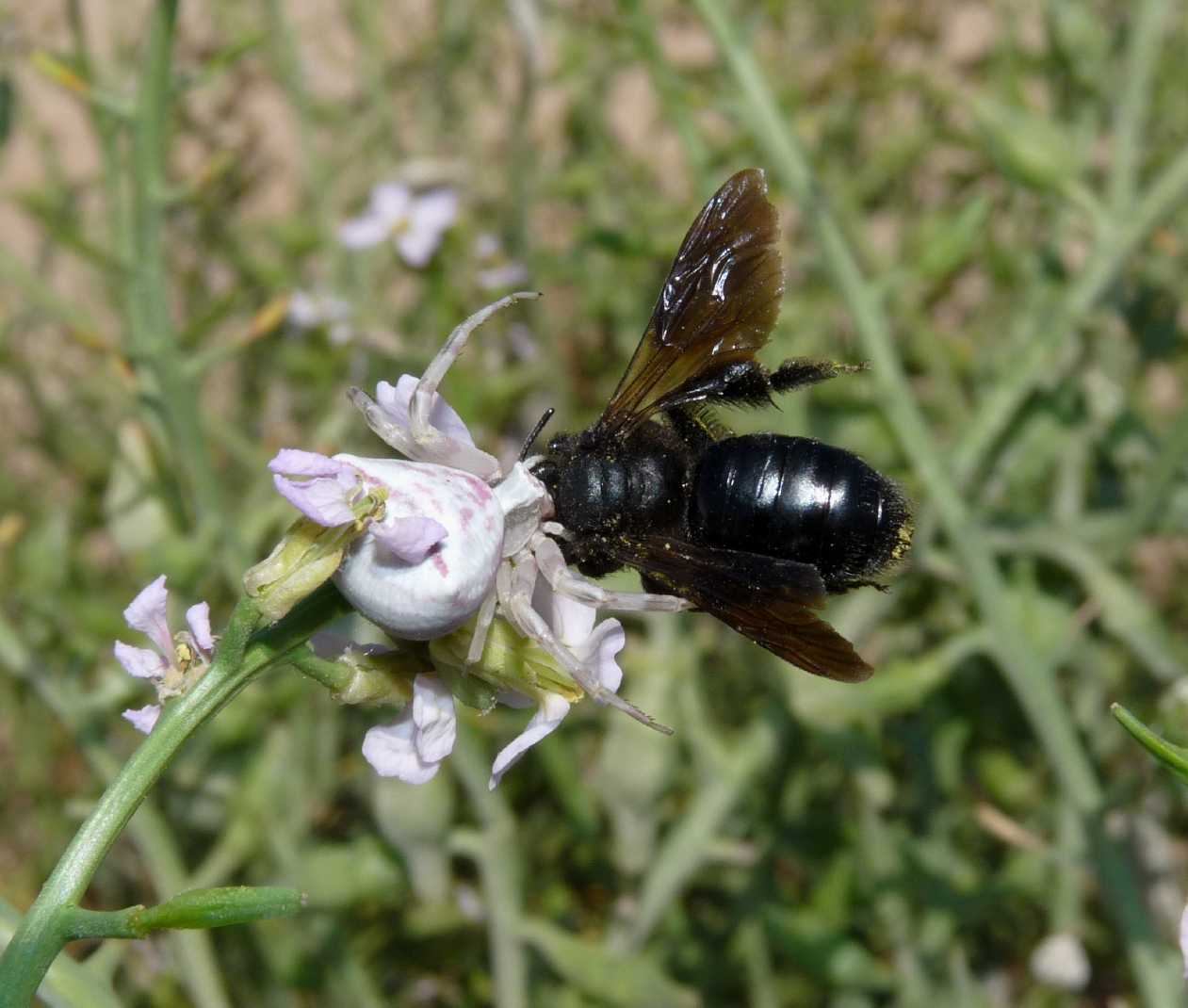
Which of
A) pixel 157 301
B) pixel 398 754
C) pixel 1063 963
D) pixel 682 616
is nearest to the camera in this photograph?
pixel 398 754

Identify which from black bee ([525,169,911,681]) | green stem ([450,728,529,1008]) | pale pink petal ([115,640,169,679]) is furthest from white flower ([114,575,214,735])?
green stem ([450,728,529,1008])

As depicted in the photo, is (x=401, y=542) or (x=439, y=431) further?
(x=439, y=431)

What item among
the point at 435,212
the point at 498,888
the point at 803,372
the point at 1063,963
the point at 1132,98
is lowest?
the point at 1063,963

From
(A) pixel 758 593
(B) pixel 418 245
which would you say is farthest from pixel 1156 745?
(B) pixel 418 245

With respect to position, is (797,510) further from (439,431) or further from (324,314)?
(324,314)

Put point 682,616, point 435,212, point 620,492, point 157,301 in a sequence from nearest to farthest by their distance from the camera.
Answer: point 620,492, point 157,301, point 682,616, point 435,212

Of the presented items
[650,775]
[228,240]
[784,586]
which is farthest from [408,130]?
[784,586]

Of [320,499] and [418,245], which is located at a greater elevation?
[320,499]

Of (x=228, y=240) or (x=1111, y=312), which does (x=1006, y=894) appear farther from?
(x=228, y=240)
